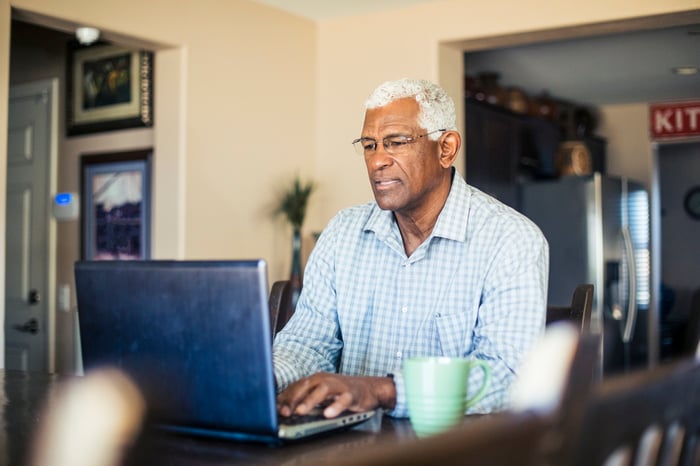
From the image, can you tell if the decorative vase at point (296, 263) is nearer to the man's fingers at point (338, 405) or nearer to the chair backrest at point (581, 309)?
the chair backrest at point (581, 309)

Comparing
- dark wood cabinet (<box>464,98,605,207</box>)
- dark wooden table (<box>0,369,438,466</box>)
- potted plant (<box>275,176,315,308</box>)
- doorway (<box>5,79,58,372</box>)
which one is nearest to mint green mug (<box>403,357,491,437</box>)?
dark wooden table (<box>0,369,438,466</box>)

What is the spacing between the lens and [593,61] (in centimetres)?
596

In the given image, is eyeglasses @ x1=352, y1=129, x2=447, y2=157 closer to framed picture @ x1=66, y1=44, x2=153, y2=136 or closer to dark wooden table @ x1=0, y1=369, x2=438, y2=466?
dark wooden table @ x1=0, y1=369, x2=438, y2=466

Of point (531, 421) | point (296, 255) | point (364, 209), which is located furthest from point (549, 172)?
point (531, 421)

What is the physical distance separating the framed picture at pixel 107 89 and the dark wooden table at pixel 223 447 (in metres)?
3.30

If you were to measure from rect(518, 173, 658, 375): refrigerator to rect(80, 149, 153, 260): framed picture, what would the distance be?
2634 millimetres

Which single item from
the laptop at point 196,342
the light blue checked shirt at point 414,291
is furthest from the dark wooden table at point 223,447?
the light blue checked shirt at point 414,291

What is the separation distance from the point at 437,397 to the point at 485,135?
4676 mm

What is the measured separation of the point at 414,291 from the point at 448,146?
1.14 ft

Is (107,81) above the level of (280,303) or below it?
above

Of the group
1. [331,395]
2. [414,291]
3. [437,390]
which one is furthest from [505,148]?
[437,390]

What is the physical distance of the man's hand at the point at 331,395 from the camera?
1205 mm

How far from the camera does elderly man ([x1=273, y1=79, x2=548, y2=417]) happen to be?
163cm

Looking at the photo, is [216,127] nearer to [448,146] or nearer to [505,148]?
[505,148]
